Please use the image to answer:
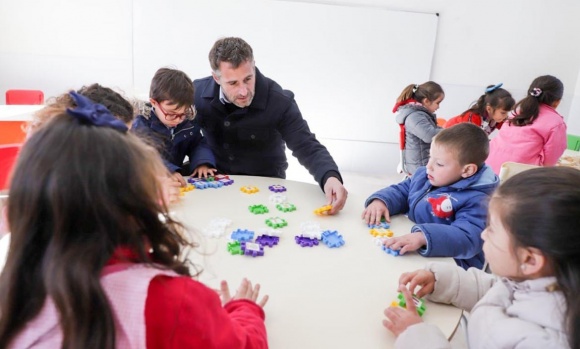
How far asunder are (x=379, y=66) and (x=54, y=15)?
387 centimetres

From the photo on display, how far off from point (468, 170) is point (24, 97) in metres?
4.43

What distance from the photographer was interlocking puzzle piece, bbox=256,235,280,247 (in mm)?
1413

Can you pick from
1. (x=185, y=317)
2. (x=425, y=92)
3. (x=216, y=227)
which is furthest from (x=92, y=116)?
(x=425, y=92)

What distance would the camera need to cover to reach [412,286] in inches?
45.8

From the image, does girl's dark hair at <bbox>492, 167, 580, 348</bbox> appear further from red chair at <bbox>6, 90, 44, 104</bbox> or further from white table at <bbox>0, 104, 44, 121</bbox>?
red chair at <bbox>6, 90, 44, 104</bbox>

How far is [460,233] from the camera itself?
1.48 metres

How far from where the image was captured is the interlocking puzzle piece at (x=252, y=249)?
4.36ft

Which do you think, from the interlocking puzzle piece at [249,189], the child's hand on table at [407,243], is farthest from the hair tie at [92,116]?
the interlocking puzzle piece at [249,189]

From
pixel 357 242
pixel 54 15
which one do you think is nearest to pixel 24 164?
pixel 357 242

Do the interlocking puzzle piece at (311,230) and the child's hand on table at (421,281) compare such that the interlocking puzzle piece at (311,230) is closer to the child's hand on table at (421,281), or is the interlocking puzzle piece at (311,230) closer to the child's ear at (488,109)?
the child's hand on table at (421,281)

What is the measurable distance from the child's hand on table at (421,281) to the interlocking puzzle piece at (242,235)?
53 cm

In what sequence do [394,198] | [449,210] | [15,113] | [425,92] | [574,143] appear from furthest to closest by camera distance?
[574,143], [425,92], [15,113], [394,198], [449,210]

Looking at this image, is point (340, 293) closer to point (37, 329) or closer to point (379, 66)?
point (37, 329)

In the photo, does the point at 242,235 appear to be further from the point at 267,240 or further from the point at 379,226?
the point at 379,226
